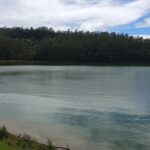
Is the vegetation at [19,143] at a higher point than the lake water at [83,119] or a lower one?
higher

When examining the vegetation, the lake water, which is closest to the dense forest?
the lake water

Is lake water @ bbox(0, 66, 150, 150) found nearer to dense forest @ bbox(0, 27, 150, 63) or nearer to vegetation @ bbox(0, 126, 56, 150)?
vegetation @ bbox(0, 126, 56, 150)

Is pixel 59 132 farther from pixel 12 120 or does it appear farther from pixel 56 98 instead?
pixel 56 98

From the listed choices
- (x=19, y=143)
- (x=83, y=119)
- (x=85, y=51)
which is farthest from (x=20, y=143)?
(x=85, y=51)

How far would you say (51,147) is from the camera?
19031mm

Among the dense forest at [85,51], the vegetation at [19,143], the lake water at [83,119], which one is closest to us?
the vegetation at [19,143]

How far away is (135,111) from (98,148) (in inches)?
552

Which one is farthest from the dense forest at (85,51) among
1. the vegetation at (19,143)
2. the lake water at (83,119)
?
the vegetation at (19,143)

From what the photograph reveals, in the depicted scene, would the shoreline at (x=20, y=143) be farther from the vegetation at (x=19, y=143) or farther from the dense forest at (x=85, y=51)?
the dense forest at (x=85, y=51)

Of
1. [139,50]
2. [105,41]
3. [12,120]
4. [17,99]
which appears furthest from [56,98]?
[105,41]

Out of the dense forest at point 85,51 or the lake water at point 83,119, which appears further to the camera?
the dense forest at point 85,51

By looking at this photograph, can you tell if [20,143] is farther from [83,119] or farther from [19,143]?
[83,119]

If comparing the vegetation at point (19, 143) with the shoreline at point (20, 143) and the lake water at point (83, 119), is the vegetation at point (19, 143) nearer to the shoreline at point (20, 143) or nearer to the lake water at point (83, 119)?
the shoreline at point (20, 143)

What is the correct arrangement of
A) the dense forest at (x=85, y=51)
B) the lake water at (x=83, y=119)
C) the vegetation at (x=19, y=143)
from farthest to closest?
the dense forest at (x=85, y=51)
the lake water at (x=83, y=119)
the vegetation at (x=19, y=143)
